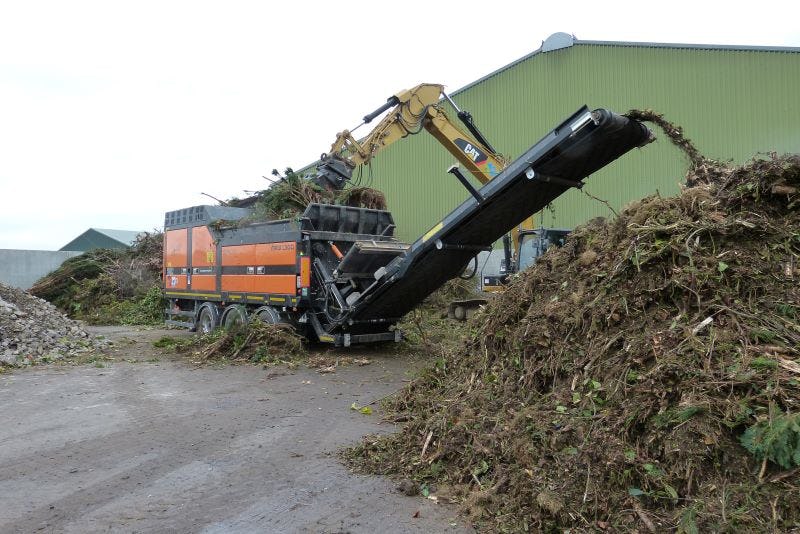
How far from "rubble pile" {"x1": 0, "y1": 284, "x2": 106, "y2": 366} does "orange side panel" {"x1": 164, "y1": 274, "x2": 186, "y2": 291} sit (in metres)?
2.25

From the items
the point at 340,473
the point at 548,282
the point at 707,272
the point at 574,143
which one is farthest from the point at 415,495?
the point at 574,143

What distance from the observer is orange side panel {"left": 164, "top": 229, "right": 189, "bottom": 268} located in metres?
14.1

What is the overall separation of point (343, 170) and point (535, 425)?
26.5ft

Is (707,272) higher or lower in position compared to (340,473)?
higher

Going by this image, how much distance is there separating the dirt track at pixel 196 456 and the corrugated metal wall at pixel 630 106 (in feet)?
28.9

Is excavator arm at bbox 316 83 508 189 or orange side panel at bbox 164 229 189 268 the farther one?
orange side panel at bbox 164 229 189 268

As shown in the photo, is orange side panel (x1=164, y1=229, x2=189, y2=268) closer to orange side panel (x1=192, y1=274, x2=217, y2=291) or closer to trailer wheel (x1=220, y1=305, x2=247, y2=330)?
orange side panel (x1=192, y1=274, x2=217, y2=291)

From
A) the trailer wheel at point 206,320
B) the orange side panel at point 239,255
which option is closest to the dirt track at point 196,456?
the orange side panel at point 239,255

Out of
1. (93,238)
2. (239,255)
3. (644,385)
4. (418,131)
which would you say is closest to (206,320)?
(239,255)

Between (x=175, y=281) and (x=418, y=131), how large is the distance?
22.8 feet

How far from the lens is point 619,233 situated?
16.6 ft

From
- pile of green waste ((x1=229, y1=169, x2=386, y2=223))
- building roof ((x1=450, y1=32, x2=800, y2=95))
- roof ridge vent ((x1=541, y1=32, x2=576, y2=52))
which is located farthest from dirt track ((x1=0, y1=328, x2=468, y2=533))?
roof ridge vent ((x1=541, y1=32, x2=576, y2=52))

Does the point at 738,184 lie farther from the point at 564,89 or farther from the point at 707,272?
the point at 564,89

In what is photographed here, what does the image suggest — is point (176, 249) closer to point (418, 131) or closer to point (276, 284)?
point (276, 284)
